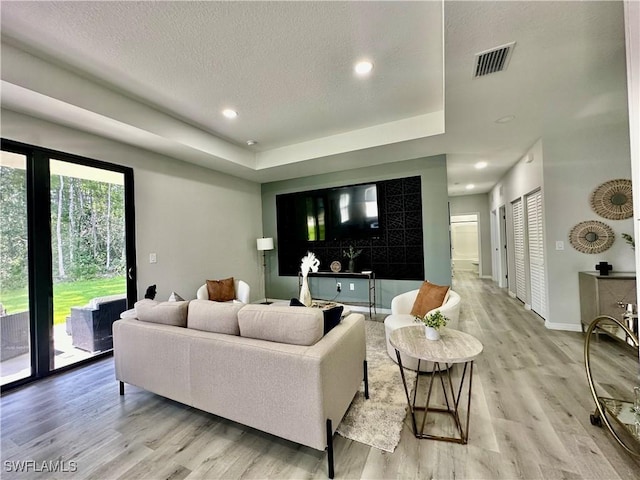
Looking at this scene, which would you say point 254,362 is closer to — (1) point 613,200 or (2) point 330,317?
(2) point 330,317

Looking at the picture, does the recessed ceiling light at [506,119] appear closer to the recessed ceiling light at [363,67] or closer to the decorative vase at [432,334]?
the recessed ceiling light at [363,67]

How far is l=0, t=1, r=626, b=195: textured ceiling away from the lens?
1.86 m

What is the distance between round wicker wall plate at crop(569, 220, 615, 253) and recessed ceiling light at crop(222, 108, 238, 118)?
4.68 m

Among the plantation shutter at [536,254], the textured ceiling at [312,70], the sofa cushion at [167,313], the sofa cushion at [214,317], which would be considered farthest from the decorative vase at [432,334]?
the plantation shutter at [536,254]

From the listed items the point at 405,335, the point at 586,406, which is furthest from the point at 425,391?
the point at 586,406

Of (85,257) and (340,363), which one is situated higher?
(85,257)

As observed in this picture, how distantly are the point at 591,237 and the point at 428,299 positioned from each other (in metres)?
2.49

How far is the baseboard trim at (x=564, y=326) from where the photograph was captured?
11.6 feet

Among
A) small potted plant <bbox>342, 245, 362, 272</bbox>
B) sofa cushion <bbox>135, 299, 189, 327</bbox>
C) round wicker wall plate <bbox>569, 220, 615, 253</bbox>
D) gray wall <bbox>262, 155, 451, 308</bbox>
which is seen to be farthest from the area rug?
round wicker wall plate <bbox>569, 220, 615, 253</bbox>

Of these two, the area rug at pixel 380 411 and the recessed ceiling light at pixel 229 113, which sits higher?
the recessed ceiling light at pixel 229 113

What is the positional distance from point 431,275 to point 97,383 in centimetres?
448

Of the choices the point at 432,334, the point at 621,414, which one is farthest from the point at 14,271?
the point at 621,414

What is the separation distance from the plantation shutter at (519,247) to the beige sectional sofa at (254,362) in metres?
4.41

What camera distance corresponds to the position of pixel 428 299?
116 inches
